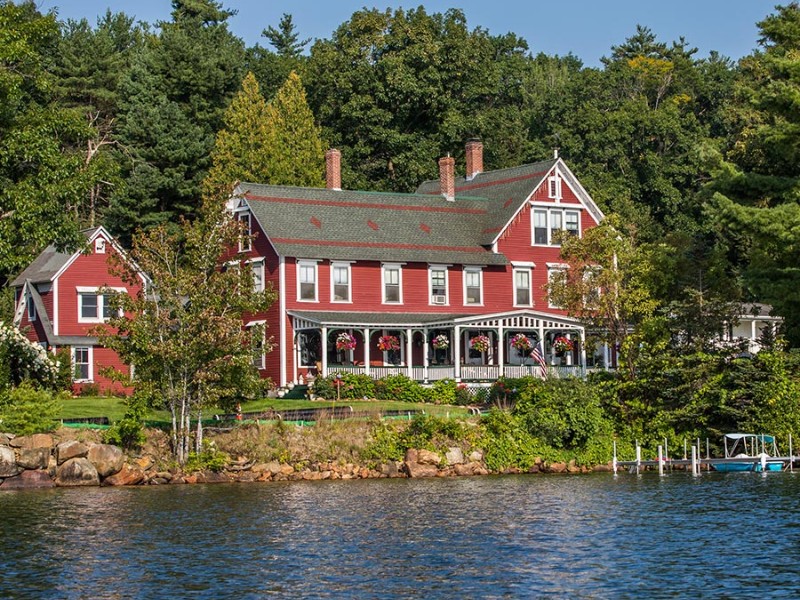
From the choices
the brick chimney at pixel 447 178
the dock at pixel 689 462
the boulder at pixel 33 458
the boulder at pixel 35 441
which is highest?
the brick chimney at pixel 447 178

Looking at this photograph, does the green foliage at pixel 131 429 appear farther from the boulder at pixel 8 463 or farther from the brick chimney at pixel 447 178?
the brick chimney at pixel 447 178

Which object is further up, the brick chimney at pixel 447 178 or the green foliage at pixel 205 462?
the brick chimney at pixel 447 178

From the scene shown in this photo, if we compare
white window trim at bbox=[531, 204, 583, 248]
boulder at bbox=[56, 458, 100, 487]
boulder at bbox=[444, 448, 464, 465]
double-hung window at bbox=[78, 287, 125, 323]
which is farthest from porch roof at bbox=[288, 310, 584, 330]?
boulder at bbox=[56, 458, 100, 487]

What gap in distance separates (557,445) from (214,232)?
14.5m

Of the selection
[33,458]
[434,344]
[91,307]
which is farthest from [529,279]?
[33,458]

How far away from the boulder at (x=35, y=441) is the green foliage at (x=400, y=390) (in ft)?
59.9

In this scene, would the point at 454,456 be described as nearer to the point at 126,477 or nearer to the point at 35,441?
the point at 126,477

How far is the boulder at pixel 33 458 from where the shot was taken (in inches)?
1729

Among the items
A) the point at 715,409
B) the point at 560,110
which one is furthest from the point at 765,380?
the point at 560,110

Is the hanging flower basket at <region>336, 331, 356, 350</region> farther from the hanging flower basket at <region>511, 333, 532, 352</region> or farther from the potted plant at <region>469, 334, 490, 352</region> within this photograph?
the hanging flower basket at <region>511, 333, 532, 352</region>

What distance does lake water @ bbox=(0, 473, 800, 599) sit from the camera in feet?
86.8

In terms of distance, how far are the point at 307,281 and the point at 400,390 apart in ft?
29.9

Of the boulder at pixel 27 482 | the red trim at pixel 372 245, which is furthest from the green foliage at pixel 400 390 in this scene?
the boulder at pixel 27 482

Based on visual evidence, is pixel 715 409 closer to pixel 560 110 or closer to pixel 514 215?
pixel 514 215
